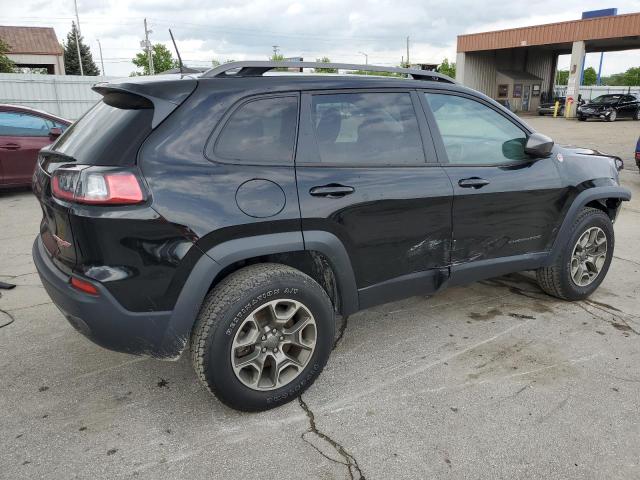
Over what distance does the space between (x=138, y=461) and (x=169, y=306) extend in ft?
2.33

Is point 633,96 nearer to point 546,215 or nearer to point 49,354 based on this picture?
point 546,215

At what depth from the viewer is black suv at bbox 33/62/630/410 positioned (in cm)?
233

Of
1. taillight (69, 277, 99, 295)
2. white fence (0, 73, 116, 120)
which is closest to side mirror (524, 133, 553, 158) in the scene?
taillight (69, 277, 99, 295)

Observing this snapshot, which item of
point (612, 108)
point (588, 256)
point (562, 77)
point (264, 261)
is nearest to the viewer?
point (264, 261)

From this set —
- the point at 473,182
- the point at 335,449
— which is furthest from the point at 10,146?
the point at 335,449

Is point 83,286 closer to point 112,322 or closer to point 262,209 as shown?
point 112,322

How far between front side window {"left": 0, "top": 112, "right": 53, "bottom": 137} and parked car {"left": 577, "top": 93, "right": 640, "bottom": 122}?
2809 centimetres

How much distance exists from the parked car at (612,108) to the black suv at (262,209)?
28698 mm

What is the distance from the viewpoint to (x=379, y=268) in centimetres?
300

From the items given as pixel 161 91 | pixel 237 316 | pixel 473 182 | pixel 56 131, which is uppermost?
pixel 161 91

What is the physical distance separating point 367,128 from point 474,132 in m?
0.91

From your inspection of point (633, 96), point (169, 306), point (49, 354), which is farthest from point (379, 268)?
point (633, 96)

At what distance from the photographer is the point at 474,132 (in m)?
3.46

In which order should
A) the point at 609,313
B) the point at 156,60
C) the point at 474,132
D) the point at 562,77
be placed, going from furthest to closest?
the point at 562,77
the point at 156,60
the point at 609,313
the point at 474,132
